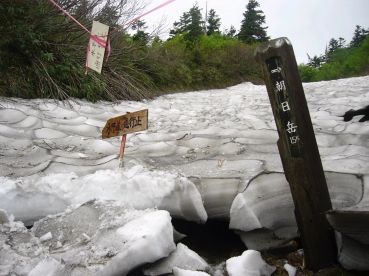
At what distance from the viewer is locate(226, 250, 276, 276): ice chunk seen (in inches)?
64.4

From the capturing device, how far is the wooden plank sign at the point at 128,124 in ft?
8.25

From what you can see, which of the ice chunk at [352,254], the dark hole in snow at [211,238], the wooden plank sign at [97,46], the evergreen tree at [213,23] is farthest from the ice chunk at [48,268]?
the evergreen tree at [213,23]

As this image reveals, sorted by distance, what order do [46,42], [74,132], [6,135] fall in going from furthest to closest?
1. [46,42]
2. [74,132]
3. [6,135]

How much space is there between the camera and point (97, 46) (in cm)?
363

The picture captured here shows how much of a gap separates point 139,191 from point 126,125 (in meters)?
0.68

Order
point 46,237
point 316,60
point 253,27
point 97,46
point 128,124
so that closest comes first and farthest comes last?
point 46,237 → point 128,124 → point 97,46 → point 253,27 → point 316,60

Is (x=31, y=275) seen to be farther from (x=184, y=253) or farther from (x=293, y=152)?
(x=293, y=152)

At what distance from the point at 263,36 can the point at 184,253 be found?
20.9 m

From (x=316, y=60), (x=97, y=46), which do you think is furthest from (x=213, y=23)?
(x=97, y=46)

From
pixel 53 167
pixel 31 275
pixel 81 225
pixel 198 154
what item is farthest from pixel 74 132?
pixel 31 275

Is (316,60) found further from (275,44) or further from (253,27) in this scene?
(275,44)

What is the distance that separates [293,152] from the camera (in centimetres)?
173

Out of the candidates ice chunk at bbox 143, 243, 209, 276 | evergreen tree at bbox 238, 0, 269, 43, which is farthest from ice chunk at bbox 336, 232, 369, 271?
evergreen tree at bbox 238, 0, 269, 43

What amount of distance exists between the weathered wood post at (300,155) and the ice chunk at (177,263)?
0.62m
